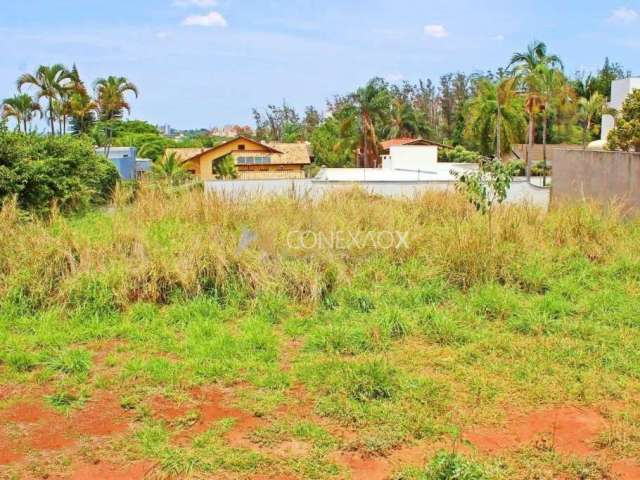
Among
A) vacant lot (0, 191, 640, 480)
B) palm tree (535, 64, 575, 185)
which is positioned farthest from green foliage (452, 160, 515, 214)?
palm tree (535, 64, 575, 185)

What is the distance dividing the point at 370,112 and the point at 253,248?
3511 centimetres

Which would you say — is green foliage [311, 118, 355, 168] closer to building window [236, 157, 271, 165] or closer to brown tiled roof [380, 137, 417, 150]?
brown tiled roof [380, 137, 417, 150]

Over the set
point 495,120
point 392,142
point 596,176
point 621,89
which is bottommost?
point 596,176

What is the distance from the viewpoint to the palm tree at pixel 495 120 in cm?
3195

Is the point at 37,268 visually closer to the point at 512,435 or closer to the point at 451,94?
the point at 512,435

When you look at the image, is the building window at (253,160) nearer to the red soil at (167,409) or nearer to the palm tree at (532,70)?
the palm tree at (532,70)

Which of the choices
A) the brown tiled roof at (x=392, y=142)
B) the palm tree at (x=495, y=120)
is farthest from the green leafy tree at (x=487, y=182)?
the brown tiled roof at (x=392, y=142)

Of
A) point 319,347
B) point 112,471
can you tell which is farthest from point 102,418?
point 319,347

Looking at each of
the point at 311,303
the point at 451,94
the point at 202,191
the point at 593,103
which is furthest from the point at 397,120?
the point at 311,303

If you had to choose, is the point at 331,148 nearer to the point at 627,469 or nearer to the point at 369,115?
the point at 369,115

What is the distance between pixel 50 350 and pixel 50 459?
161 centimetres

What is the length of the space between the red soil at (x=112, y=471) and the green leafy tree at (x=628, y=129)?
17.1 m

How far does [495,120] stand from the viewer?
3250cm

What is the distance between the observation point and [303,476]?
287 cm
